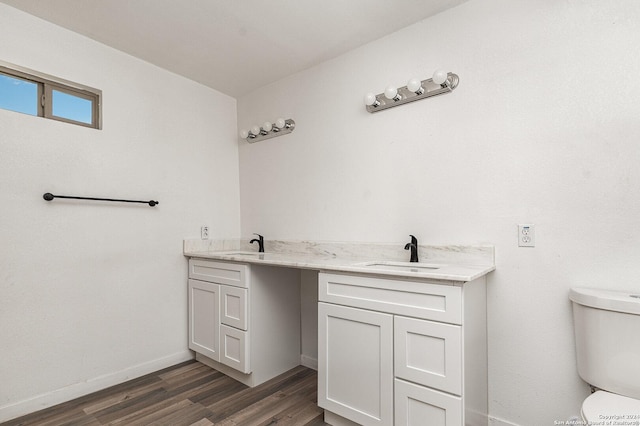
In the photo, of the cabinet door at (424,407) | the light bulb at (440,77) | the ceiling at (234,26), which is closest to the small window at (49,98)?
the ceiling at (234,26)

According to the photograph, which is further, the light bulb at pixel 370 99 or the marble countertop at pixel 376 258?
the light bulb at pixel 370 99

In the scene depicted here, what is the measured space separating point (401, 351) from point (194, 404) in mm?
1305

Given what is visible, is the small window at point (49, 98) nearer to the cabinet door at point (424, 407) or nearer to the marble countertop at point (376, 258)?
the marble countertop at point (376, 258)

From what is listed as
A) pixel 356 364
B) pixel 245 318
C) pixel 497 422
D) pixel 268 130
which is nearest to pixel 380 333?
pixel 356 364

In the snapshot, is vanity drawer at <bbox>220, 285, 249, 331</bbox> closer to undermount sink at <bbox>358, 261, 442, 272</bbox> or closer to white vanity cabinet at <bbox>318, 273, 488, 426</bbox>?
white vanity cabinet at <bbox>318, 273, 488, 426</bbox>

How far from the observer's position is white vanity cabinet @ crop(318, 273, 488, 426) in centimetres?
130

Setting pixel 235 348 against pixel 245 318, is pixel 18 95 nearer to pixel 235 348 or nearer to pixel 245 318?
pixel 245 318

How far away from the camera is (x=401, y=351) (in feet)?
4.66

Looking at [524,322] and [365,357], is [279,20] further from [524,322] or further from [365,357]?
[524,322]

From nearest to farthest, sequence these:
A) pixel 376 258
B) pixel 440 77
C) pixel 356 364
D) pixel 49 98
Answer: pixel 356 364
pixel 440 77
pixel 49 98
pixel 376 258

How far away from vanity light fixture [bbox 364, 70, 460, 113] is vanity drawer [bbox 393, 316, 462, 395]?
1251 millimetres

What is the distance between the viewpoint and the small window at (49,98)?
6.01ft

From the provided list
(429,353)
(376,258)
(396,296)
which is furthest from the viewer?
(376,258)

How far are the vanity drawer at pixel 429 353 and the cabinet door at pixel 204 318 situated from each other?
1380 mm
